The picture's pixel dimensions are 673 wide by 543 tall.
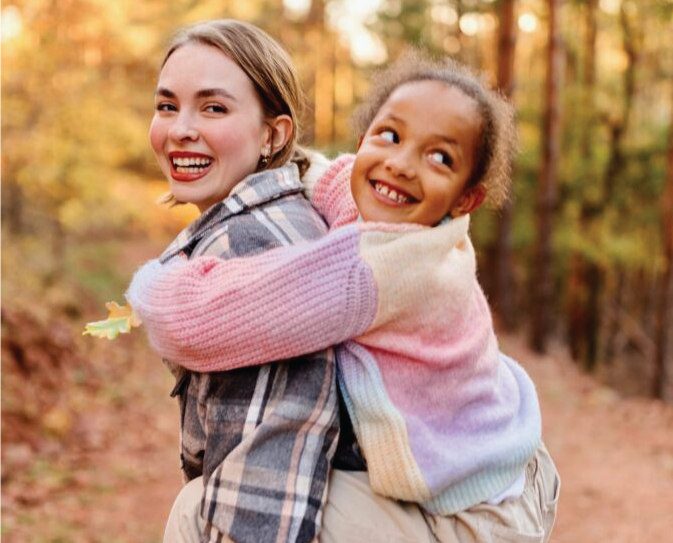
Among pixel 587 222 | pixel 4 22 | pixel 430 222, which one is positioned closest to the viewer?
pixel 430 222

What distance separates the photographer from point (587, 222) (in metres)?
18.0

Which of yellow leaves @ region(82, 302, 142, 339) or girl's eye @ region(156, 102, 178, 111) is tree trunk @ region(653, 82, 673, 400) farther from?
yellow leaves @ region(82, 302, 142, 339)

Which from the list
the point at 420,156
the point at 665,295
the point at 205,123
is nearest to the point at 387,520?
the point at 420,156

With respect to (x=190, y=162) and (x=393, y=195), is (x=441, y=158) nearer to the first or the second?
(x=393, y=195)

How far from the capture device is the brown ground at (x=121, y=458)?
21.4ft

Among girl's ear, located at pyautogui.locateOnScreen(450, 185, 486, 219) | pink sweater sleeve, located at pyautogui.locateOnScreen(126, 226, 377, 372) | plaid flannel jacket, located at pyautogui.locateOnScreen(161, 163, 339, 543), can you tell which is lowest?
plaid flannel jacket, located at pyautogui.locateOnScreen(161, 163, 339, 543)

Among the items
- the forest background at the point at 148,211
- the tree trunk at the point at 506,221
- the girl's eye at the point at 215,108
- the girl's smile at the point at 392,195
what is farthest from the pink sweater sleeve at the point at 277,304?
the tree trunk at the point at 506,221

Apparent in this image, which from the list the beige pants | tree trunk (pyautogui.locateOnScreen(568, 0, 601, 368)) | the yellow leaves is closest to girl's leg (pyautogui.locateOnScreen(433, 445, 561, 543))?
the beige pants

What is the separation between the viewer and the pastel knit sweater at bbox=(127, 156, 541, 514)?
69.3 inches

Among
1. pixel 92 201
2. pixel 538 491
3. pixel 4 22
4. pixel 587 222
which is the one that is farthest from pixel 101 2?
pixel 587 222

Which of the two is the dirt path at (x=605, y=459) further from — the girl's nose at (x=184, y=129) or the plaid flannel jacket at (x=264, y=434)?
the girl's nose at (x=184, y=129)

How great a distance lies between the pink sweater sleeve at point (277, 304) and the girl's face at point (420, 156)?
142 millimetres

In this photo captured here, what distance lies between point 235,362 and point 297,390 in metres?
0.15

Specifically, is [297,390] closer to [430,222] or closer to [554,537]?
[430,222]
